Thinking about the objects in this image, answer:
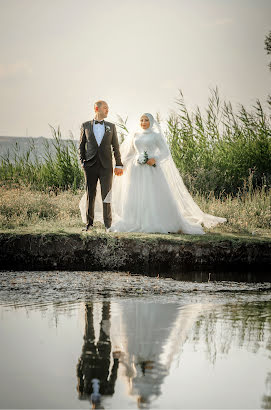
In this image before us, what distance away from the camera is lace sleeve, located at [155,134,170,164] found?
1089cm

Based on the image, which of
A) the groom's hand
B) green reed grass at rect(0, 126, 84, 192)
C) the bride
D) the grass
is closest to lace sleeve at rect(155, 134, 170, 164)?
the bride

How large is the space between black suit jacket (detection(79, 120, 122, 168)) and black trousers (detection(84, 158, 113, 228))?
0.09 m

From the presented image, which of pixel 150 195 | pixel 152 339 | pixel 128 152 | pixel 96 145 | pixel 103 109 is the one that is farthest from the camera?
pixel 128 152

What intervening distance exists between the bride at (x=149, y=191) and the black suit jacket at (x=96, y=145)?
489mm

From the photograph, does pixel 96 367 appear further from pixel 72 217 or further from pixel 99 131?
pixel 72 217

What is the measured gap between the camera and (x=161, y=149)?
36.0ft

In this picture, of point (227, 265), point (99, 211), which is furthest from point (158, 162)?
point (227, 265)

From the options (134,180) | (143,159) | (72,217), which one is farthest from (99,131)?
(72,217)

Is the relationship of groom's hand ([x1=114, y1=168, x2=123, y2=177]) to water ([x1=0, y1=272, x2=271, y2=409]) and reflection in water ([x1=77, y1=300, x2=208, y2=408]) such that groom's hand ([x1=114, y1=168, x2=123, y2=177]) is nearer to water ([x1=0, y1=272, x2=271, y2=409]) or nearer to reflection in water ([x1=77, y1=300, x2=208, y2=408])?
water ([x1=0, y1=272, x2=271, y2=409])

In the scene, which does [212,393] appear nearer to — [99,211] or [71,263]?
[71,263]

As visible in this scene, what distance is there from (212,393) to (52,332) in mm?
1749

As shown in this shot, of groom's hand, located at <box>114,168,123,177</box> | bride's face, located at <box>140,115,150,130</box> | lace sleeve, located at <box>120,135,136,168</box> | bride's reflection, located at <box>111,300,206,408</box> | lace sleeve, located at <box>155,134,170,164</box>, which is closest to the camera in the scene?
bride's reflection, located at <box>111,300,206,408</box>

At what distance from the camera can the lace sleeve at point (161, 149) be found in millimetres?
10891

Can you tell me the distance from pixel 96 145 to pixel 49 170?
6874 millimetres
